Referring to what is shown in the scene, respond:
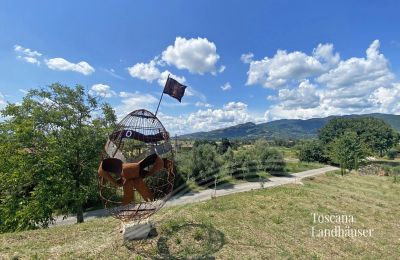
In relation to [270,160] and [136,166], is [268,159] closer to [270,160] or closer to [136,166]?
[270,160]

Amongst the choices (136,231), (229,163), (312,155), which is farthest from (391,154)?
(136,231)

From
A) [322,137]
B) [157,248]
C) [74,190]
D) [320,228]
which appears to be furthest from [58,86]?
[322,137]

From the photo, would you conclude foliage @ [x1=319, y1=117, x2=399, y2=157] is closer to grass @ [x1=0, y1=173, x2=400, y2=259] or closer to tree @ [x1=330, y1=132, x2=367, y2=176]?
tree @ [x1=330, y1=132, x2=367, y2=176]

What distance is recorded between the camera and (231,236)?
12.9m

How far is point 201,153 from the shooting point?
45.4 m

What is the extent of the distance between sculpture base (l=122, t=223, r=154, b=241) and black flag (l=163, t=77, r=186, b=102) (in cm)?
534

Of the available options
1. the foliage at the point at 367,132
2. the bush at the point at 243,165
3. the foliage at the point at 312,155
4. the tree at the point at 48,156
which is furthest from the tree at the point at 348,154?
the tree at the point at 48,156

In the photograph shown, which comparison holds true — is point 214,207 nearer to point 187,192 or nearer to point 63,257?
point 63,257

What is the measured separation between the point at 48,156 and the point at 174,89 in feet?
38.2

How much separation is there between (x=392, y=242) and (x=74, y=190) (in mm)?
18632

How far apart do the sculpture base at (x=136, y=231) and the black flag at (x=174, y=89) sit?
17.5 ft

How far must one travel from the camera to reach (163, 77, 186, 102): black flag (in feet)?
36.9

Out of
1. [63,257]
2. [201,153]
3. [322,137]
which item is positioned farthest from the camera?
[322,137]

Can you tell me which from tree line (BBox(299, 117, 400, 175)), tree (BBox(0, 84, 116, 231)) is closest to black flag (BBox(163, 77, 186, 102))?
tree (BBox(0, 84, 116, 231))
